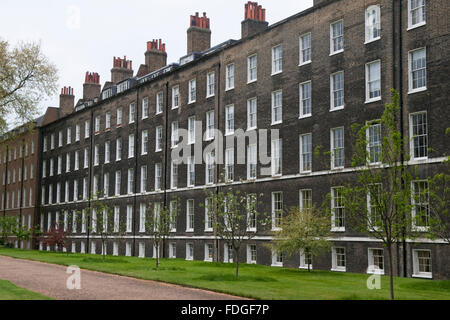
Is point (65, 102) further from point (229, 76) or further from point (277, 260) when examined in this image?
point (277, 260)

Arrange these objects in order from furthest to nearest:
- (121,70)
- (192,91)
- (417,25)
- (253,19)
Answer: (121,70) < (192,91) < (253,19) < (417,25)

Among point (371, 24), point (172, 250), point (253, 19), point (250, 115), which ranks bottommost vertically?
point (172, 250)

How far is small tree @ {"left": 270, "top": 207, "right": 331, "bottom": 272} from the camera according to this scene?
99.4ft

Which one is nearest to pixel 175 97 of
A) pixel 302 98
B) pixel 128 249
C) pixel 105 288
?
pixel 128 249

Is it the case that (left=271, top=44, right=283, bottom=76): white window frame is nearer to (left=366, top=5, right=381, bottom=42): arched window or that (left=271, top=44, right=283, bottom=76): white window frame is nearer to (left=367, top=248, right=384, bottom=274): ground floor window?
(left=366, top=5, right=381, bottom=42): arched window

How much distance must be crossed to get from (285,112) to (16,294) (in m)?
22.8

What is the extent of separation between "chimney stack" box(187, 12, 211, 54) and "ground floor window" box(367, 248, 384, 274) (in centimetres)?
2782

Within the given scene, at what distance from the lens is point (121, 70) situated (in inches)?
2699

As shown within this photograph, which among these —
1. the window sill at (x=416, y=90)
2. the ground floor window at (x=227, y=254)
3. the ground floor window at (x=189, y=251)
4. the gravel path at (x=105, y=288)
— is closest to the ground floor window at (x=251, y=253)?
the ground floor window at (x=227, y=254)

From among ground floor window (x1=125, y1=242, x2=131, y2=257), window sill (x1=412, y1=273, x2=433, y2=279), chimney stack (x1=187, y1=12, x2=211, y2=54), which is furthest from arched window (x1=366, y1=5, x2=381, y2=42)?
ground floor window (x1=125, y1=242, x2=131, y2=257)

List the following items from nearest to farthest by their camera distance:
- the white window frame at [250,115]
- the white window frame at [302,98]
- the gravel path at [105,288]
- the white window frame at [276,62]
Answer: the gravel path at [105,288] → the white window frame at [302,98] → the white window frame at [276,62] → the white window frame at [250,115]

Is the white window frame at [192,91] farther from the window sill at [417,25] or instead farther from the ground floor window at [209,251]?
the window sill at [417,25]

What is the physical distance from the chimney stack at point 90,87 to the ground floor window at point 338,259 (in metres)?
47.9

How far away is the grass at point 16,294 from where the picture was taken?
17.9 m
